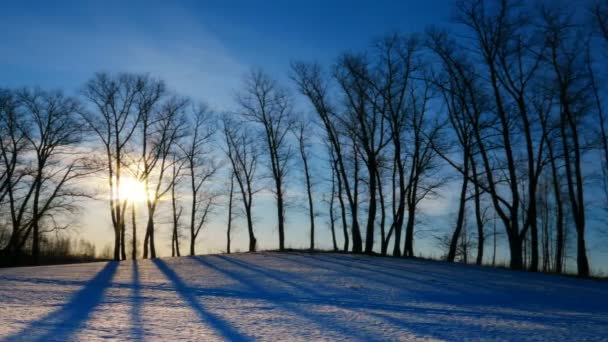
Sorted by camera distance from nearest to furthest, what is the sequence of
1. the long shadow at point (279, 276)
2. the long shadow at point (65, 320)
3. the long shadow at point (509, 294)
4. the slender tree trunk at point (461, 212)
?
the long shadow at point (65, 320) < the long shadow at point (509, 294) < the long shadow at point (279, 276) < the slender tree trunk at point (461, 212)

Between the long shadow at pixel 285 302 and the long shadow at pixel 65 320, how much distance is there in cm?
359

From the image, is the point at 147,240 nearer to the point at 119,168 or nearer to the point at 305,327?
the point at 119,168

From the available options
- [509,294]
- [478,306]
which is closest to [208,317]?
[478,306]

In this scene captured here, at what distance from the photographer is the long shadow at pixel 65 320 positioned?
627 cm

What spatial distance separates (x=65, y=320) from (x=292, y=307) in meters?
4.12

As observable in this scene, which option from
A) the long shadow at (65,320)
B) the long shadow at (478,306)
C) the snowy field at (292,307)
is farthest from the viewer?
the long shadow at (478,306)

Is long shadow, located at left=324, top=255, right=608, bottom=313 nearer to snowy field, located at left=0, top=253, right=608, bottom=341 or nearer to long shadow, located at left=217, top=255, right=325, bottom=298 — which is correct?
snowy field, located at left=0, top=253, right=608, bottom=341

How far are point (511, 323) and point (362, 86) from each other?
20.7m

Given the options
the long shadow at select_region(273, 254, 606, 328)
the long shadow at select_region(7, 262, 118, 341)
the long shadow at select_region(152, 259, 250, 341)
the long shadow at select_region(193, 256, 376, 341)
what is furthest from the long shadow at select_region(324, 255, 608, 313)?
the long shadow at select_region(7, 262, 118, 341)

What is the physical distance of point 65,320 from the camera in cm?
741

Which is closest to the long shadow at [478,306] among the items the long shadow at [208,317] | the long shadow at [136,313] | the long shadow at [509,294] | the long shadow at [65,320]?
the long shadow at [509,294]

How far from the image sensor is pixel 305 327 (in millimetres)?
7422

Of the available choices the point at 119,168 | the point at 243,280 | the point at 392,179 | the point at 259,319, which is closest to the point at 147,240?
the point at 119,168

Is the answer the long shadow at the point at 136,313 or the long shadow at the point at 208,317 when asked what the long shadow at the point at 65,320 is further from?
the long shadow at the point at 208,317
